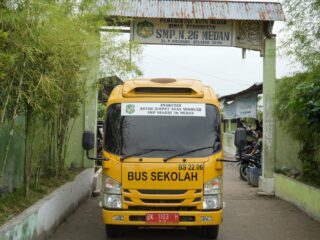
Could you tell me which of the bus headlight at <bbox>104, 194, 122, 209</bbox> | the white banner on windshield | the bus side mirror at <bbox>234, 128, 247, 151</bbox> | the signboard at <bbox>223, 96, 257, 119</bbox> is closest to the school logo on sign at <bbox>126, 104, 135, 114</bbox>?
Result: the white banner on windshield

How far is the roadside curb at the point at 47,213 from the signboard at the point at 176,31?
3567mm

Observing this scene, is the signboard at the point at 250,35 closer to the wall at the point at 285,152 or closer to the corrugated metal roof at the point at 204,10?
the corrugated metal roof at the point at 204,10

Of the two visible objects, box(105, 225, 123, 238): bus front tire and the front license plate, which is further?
box(105, 225, 123, 238): bus front tire

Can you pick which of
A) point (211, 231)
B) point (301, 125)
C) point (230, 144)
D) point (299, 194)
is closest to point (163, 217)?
point (211, 231)

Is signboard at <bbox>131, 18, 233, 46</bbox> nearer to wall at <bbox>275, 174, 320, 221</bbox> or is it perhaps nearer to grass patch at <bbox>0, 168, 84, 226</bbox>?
wall at <bbox>275, 174, 320, 221</bbox>

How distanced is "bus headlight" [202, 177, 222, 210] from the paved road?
1.20 m

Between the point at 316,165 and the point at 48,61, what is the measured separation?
6543 mm

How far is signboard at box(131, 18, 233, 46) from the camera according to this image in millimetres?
11906

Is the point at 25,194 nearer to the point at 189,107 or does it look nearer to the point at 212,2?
the point at 189,107

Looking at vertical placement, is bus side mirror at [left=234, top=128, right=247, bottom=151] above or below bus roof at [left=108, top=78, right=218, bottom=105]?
below

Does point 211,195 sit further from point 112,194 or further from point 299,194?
point 299,194

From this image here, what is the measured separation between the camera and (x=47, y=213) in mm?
7309

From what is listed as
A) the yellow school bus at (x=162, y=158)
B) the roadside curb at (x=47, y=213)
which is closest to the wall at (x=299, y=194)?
the yellow school bus at (x=162, y=158)

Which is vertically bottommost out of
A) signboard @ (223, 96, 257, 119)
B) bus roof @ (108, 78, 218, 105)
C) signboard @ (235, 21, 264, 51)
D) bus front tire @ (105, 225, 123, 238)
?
bus front tire @ (105, 225, 123, 238)
